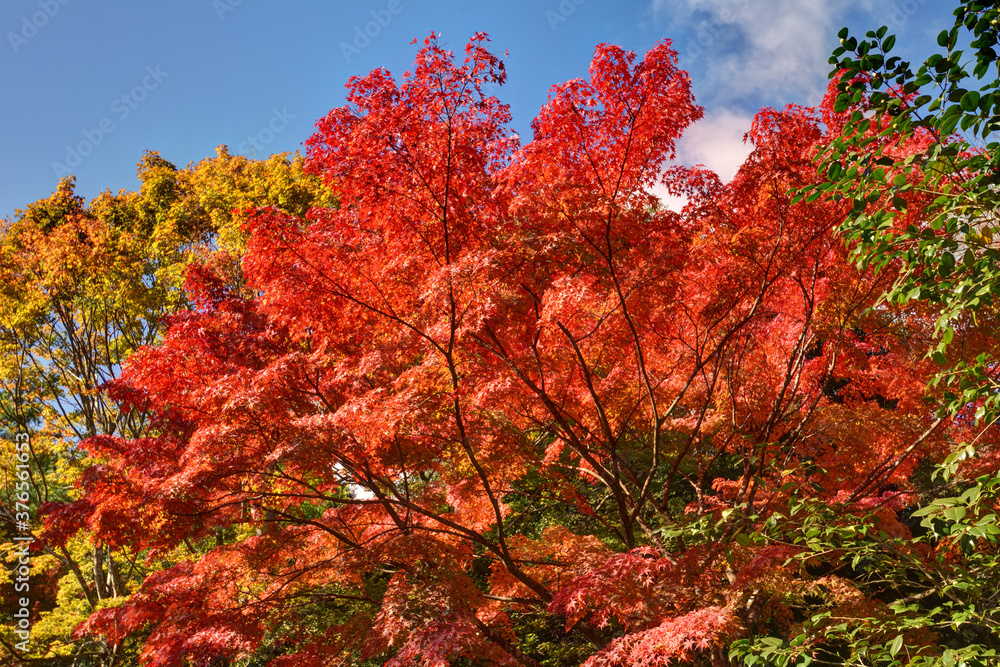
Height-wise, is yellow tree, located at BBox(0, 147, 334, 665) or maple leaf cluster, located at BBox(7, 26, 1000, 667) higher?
yellow tree, located at BBox(0, 147, 334, 665)

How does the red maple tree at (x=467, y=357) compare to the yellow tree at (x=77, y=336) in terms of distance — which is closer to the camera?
the red maple tree at (x=467, y=357)

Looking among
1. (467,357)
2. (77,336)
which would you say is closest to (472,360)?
(467,357)

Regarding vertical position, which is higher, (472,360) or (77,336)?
(77,336)

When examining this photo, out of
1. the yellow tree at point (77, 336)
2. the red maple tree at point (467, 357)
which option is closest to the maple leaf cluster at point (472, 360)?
the red maple tree at point (467, 357)

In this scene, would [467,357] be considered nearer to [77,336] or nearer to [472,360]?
[472,360]

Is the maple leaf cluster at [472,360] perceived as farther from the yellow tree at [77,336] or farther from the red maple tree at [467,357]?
the yellow tree at [77,336]

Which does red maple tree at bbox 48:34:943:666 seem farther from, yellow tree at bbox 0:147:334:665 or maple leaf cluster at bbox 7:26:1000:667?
yellow tree at bbox 0:147:334:665

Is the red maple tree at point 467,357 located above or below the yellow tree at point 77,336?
below

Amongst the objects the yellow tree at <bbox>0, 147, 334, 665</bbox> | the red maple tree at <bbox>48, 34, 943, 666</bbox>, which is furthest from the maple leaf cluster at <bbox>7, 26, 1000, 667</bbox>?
the yellow tree at <bbox>0, 147, 334, 665</bbox>

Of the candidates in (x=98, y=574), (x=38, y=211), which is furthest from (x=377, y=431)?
(x=38, y=211)

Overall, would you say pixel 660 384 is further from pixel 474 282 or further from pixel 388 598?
pixel 388 598

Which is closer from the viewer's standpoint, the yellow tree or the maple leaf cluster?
the maple leaf cluster

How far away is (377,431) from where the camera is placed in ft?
17.4

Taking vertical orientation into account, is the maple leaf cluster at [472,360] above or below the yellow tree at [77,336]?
below
